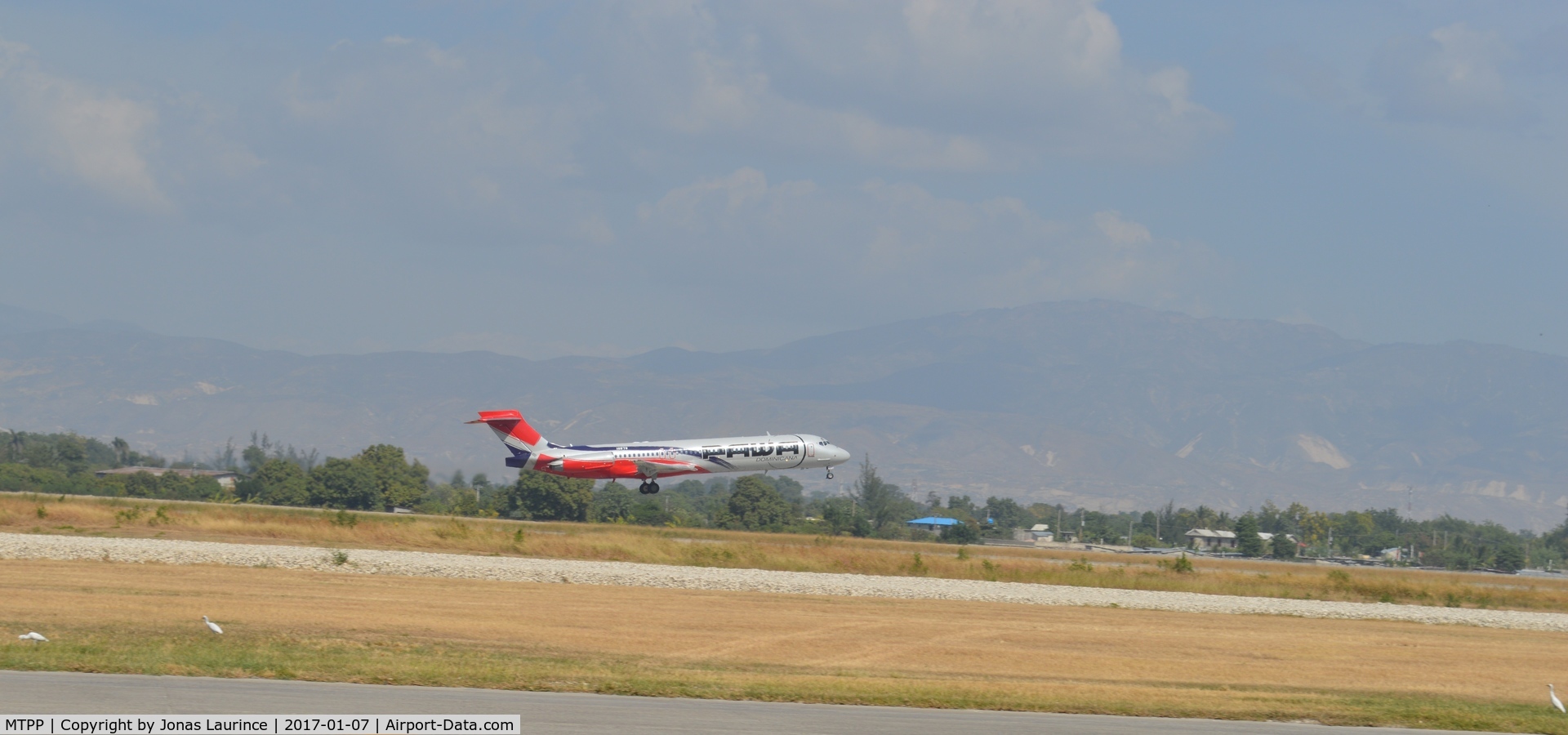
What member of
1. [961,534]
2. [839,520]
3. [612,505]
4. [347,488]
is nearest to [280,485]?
[347,488]

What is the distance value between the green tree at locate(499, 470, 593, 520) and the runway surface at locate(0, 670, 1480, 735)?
2476 inches

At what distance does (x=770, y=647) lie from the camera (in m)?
33.8

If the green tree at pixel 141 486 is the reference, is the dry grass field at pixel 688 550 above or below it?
below

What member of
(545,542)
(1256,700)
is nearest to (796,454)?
(545,542)

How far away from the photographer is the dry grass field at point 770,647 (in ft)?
83.6

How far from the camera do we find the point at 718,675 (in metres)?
27.4

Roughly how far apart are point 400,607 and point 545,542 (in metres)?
22.7

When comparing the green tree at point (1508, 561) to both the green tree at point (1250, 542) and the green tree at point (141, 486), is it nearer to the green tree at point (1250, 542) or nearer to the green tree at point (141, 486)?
the green tree at point (1250, 542)

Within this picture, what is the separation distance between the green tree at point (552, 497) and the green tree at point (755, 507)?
10.2 metres

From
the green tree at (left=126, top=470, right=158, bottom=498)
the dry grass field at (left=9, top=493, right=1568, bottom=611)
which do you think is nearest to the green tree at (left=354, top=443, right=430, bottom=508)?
the green tree at (left=126, top=470, right=158, bottom=498)

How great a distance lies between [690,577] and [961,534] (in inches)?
2615

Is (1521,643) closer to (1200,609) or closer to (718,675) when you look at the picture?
(1200,609)

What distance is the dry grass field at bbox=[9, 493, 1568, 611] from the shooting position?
59.3m

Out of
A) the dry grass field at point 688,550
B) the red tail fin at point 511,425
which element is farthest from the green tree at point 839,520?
the red tail fin at point 511,425
